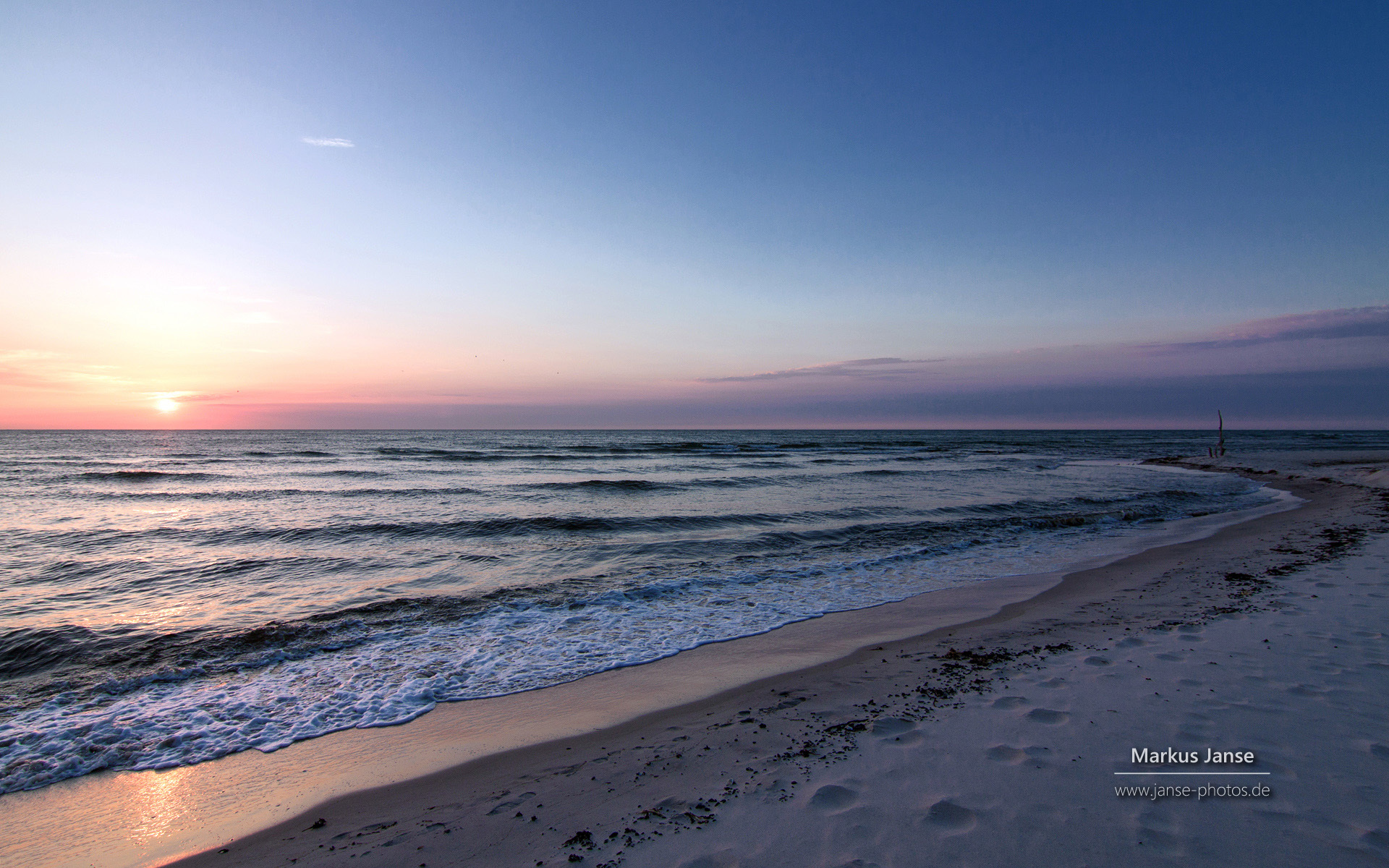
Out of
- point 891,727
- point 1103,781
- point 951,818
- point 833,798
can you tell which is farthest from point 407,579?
point 1103,781

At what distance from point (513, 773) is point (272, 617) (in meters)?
6.63

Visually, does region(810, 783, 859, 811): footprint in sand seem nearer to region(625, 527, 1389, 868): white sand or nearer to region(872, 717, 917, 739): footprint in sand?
region(625, 527, 1389, 868): white sand

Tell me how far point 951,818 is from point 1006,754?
1011 mm

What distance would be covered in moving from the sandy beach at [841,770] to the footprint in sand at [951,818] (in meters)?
0.02

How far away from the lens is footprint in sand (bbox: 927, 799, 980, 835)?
3.44 m

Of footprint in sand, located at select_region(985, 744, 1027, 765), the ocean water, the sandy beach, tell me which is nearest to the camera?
the sandy beach

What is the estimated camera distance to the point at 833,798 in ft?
12.6

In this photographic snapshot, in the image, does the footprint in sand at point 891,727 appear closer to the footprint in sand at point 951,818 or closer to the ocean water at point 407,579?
the footprint in sand at point 951,818

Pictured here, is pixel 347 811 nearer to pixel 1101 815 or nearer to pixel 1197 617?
pixel 1101 815

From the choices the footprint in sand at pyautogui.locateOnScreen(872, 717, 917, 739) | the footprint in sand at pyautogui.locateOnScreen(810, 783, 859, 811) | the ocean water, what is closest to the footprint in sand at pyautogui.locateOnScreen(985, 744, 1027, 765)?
the footprint in sand at pyautogui.locateOnScreen(872, 717, 917, 739)

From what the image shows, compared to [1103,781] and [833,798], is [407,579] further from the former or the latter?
[1103,781]

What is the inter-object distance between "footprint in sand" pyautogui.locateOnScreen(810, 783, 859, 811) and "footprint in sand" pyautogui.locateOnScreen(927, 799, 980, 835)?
1.58 ft

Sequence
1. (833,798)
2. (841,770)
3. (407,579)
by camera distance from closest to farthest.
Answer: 1. (833,798)
2. (841,770)
3. (407,579)

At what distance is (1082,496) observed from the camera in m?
23.2
